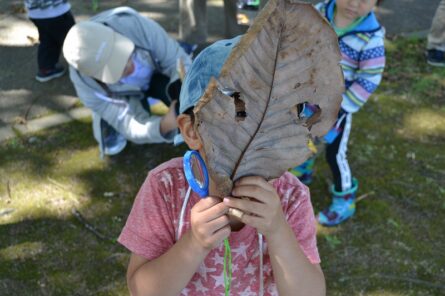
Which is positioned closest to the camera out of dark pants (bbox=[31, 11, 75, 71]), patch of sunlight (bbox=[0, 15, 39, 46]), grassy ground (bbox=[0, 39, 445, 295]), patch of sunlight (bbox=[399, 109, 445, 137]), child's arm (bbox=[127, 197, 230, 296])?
child's arm (bbox=[127, 197, 230, 296])

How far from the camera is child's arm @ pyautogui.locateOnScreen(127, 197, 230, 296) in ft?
3.75

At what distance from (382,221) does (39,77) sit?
282 centimetres

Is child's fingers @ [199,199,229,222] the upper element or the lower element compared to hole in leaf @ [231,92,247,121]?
lower

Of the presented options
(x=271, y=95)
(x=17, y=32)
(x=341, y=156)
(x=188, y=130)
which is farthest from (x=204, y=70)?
(x=17, y=32)

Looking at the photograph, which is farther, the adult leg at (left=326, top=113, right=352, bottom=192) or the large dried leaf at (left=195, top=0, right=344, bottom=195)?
the adult leg at (left=326, top=113, right=352, bottom=192)

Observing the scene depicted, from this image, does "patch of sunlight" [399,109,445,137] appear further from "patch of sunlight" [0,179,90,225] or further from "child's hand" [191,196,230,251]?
"child's hand" [191,196,230,251]

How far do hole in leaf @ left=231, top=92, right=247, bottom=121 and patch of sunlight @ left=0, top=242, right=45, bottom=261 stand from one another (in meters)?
2.24

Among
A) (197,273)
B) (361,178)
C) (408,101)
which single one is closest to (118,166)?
(361,178)

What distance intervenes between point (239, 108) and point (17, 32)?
4.25m

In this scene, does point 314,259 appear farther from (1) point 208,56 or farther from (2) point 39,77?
(2) point 39,77

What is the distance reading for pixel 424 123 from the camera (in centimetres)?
368

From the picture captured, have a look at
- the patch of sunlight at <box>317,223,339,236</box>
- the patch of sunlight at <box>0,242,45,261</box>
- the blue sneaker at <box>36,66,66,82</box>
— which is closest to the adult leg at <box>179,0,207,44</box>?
the blue sneaker at <box>36,66,66,82</box>

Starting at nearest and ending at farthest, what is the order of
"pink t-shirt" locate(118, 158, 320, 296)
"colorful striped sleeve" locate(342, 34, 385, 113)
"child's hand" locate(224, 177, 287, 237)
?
"child's hand" locate(224, 177, 287, 237) < "pink t-shirt" locate(118, 158, 320, 296) < "colorful striped sleeve" locate(342, 34, 385, 113)

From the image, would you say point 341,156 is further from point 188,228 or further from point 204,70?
point 204,70
